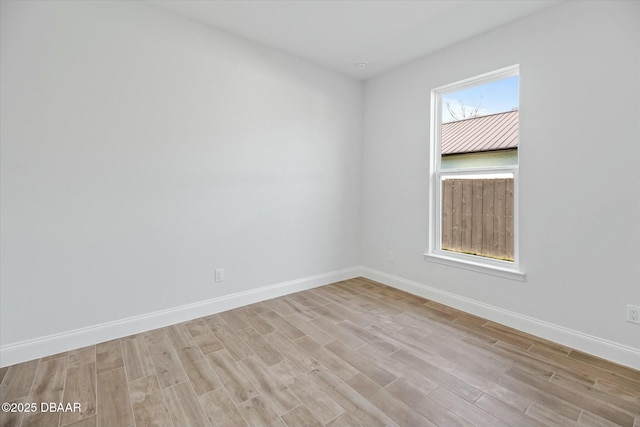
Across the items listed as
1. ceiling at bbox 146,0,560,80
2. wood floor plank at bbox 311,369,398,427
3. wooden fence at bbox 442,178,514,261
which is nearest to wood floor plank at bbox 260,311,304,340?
wood floor plank at bbox 311,369,398,427

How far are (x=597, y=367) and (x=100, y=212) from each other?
3.79 meters

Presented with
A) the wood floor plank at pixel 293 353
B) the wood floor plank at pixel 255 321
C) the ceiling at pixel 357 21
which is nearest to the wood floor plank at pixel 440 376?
the wood floor plank at pixel 293 353

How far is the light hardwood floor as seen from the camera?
5.04ft

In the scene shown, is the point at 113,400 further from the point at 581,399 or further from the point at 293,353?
the point at 581,399

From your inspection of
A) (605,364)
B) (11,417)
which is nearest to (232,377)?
(11,417)

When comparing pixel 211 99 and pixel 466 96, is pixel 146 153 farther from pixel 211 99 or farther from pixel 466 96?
pixel 466 96

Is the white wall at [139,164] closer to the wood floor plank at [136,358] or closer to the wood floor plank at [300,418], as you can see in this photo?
the wood floor plank at [136,358]

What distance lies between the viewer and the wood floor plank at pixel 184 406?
4.90 ft

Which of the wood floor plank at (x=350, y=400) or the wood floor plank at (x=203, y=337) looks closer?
the wood floor plank at (x=350, y=400)

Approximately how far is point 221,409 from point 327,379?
641mm

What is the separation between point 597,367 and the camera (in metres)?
1.99

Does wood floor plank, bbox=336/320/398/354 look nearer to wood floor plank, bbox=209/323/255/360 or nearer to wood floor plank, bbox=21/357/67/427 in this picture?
wood floor plank, bbox=209/323/255/360

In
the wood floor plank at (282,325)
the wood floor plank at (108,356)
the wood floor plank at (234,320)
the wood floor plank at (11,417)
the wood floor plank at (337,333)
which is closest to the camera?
the wood floor plank at (11,417)

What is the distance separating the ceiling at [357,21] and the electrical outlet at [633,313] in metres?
2.36
